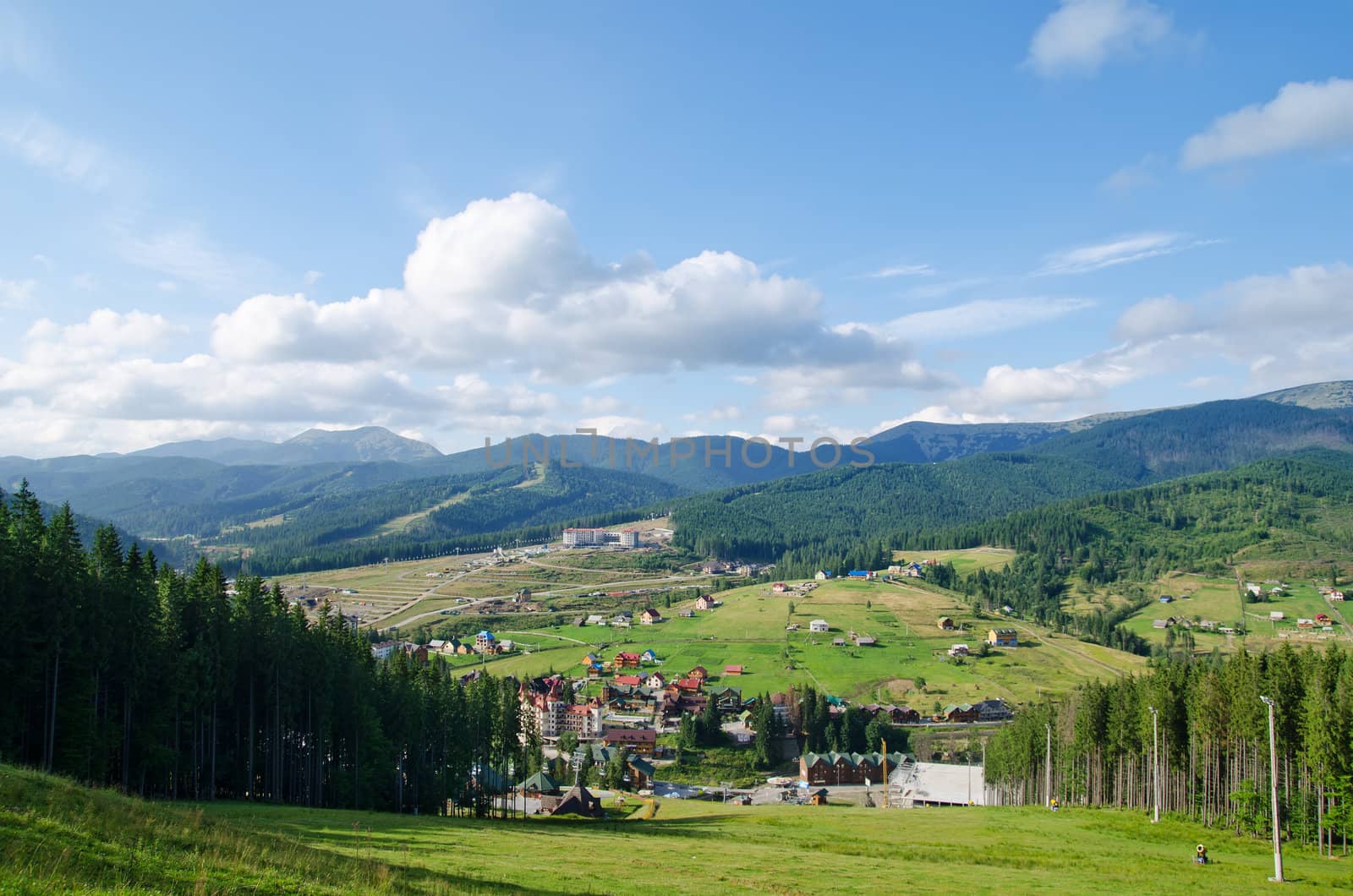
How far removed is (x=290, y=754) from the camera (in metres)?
53.2

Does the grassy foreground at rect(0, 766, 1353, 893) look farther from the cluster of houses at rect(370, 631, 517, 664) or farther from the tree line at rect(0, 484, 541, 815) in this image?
the cluster of houses at rect(370, 631, 517, 664)

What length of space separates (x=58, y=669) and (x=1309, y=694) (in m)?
68.9

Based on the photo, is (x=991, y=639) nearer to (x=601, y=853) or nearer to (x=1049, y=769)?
(x=1049, y=769)

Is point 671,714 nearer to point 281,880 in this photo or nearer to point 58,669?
point 58,669

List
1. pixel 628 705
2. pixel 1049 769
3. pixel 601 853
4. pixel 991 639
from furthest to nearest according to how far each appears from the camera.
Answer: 1. pixel 991 639
2. pixel 628 705
3. pixel 1049 769
4. pixel 601 853

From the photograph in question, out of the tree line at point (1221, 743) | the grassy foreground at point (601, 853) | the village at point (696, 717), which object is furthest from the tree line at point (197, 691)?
the tree line at point (1221, 743)

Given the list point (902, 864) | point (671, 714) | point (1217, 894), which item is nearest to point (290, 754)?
point (902, 864)

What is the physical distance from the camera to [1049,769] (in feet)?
249

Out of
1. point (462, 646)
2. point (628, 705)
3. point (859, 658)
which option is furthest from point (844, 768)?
point (462, 646)

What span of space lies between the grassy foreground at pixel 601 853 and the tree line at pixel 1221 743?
4255 millimetres

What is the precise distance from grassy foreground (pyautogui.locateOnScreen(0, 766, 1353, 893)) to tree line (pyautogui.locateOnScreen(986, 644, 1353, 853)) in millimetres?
4255

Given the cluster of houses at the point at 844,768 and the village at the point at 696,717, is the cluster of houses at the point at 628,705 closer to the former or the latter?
the village at the point at 696,717

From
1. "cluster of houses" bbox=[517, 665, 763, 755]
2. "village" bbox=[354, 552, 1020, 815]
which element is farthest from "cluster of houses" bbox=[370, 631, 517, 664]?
"cluster of houses" bbox=[517, 665, 763, 755]

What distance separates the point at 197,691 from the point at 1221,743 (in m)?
66.6
